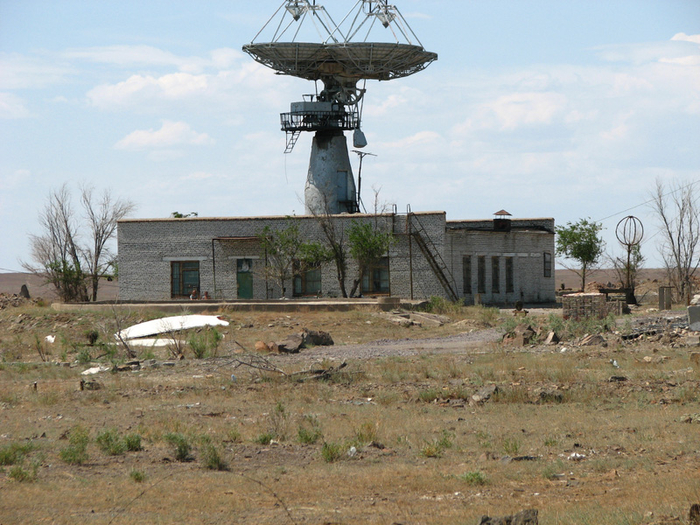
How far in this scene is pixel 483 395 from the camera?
13172 mm

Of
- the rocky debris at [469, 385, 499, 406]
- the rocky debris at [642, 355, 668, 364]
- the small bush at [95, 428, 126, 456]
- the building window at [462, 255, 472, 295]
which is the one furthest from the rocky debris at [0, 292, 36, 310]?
the small bush at [95, 428, 126, 456]

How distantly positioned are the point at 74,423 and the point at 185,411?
5.06ft

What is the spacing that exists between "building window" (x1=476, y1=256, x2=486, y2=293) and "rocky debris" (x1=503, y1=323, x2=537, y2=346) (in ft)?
52.0

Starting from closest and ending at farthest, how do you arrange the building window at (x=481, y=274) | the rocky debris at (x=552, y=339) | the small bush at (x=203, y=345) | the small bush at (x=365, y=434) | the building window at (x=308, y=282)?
the small bush at (x=365, y=434), the small bush at (x=203, y=345), the rocky debris at (x=552, y=339), the building window at (x=308, y=282), the building window at (x=481, y=274)

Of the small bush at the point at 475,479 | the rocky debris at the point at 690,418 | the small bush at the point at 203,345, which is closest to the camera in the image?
the small bush at the point at 475,479

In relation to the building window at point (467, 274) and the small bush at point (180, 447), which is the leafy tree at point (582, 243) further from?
the small bush at point (180, 447)

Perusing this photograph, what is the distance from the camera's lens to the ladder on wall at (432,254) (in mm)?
35906

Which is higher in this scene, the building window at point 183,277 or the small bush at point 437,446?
the building window at point 183,277

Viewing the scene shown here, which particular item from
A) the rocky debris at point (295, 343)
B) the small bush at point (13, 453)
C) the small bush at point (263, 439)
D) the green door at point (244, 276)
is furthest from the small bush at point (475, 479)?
the green door at point (244, 276)

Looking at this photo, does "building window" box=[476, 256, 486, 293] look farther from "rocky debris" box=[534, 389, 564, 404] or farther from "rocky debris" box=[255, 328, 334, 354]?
"rocky debris" box=[534, 389, 564, 404]

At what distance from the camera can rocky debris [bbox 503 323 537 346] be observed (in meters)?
21.4

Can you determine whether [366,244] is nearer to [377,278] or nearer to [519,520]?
[377,278]

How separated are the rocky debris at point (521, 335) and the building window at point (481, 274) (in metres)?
15.8

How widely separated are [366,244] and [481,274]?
21.3ft
